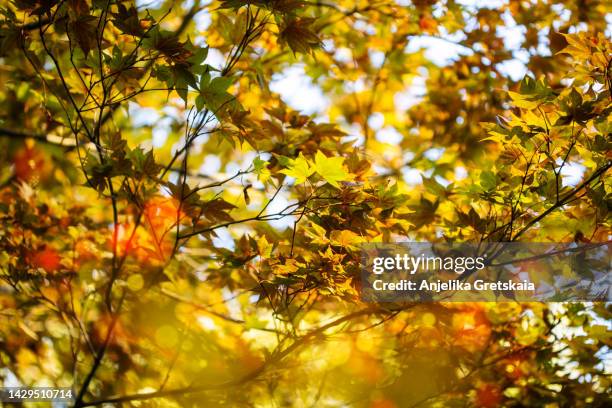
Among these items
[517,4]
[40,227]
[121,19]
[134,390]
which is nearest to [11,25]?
[121,19]

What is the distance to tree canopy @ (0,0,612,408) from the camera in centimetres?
151

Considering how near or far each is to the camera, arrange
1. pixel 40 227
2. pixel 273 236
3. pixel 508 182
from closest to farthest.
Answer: pixel 508 182, pixel 273 236, pixel 40 227

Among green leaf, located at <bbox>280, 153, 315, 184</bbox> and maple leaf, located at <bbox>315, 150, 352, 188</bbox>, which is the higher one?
green leaf, located at <bbox>280, 153, 315, 184</bbox>

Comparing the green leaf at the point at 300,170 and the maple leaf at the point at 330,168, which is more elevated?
the green leaf at the point at 300,170

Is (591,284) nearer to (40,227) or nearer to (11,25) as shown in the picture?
(11,25)

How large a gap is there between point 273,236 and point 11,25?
42.6 inches

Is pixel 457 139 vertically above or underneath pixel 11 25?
above

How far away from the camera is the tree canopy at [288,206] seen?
1.51 meters

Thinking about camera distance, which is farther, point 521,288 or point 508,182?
point 521,288

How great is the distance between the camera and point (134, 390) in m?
2.53

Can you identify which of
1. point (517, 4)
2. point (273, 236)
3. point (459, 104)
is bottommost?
point (273, 236)

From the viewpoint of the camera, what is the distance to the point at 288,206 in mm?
1524

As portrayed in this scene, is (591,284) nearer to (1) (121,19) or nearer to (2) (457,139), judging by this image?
(2) (457,139)

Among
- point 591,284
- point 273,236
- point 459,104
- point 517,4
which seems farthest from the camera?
point 459,104
